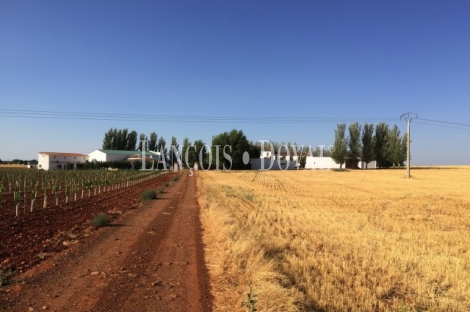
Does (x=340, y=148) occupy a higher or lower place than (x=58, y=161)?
higher

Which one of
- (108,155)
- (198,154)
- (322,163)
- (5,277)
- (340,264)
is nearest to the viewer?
(5,277)

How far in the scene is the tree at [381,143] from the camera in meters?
105

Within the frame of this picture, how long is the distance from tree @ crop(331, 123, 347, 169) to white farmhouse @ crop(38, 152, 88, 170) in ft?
236

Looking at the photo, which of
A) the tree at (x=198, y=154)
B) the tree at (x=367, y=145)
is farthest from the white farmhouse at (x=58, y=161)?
the tree at (x=367, y=145)

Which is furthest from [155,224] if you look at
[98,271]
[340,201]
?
[340,201]

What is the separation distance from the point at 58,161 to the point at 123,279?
98623mm

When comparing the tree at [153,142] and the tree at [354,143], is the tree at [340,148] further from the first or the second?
the tree at [153,142]

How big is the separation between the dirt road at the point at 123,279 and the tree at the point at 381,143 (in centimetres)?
10450

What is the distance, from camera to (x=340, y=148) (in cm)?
10062

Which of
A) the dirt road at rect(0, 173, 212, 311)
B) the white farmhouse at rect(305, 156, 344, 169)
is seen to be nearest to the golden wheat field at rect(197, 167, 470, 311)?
the dirt road at rect(0, 173, 212, 311)

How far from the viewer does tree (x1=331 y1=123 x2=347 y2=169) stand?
9962 cm

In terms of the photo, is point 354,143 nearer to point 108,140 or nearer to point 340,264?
point 108,140

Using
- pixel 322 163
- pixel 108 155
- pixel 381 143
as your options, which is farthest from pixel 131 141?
pixel 381 143

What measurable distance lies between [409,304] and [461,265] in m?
3.22
